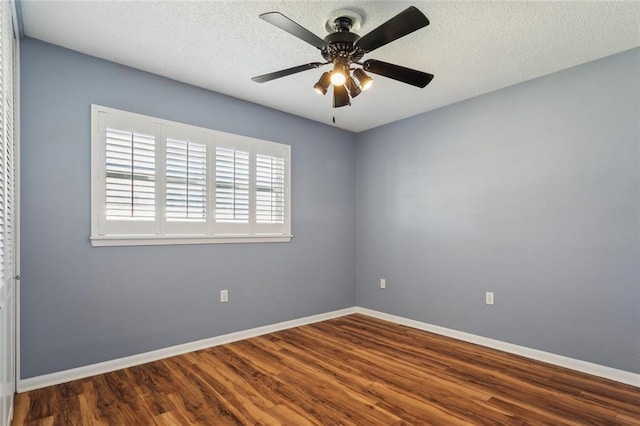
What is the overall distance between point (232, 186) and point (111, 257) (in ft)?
4.14

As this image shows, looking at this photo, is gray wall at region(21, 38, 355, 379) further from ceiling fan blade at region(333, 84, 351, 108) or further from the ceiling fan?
ceiling fan blade at region(333, 84, 351, 108)

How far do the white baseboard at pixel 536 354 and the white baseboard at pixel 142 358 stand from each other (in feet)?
4.31

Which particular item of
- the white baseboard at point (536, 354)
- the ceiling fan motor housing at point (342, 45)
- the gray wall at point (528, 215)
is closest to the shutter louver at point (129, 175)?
the ceiling fan motor housing at point (342, 45)

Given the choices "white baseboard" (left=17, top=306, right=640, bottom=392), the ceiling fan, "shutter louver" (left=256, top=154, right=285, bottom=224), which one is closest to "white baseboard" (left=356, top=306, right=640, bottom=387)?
"white baseboard" (left=17, top=306, right=640, bottom=392)

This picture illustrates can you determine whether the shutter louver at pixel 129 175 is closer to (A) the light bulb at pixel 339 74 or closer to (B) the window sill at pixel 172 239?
(B) the window sill at pixel 172 239

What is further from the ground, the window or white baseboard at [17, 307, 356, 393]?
the window

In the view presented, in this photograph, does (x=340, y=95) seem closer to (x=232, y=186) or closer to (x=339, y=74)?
(x=339, y=74)

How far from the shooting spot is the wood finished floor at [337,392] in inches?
84.7

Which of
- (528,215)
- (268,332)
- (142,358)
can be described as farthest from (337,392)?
(528,215)

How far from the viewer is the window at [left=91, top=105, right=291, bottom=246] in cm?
282

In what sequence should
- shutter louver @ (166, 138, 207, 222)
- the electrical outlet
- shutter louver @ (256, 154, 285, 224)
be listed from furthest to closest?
shutter louver @ (256, 154, 285, 224) → the electrical outlet → shutter louver @ (166, 138, 207, 222)

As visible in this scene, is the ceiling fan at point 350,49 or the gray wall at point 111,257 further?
the gray wall at point 111,257

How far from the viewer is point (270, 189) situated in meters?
3.91

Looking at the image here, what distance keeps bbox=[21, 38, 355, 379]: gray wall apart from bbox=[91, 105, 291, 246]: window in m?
0.09
